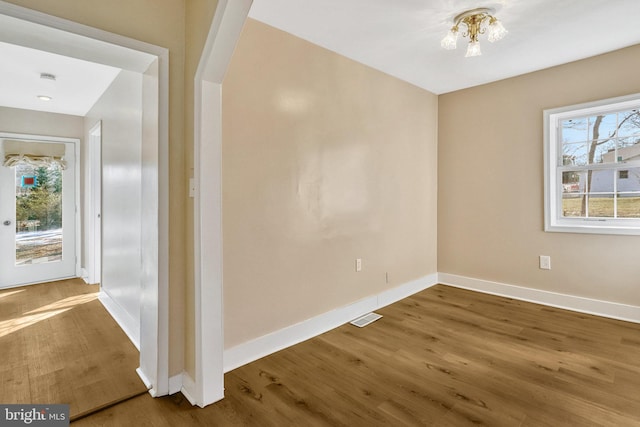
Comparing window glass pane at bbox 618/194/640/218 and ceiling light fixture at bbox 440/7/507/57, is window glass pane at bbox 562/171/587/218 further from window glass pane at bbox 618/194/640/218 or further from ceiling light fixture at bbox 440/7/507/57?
ceiling light fixture at bbox 440/7/507/57

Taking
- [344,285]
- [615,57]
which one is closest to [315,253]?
[344,285]

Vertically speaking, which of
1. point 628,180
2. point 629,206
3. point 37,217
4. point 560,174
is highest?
point 560,174

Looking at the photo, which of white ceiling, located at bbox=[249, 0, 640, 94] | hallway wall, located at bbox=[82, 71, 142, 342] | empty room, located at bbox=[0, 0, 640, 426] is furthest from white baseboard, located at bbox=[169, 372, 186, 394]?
white ceiling, located at bbox=[249, 0, 640, 94]

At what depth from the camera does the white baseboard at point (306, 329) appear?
2.29m

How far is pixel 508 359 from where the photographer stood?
7.76ft

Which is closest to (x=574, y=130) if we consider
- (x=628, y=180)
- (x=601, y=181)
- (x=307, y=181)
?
(x=601, y=181)

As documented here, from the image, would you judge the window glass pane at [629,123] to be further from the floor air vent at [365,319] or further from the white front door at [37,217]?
the white front door at [37,217]

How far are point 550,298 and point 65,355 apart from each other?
4.62 meters

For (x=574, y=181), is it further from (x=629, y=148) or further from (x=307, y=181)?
(x=307, y=181)

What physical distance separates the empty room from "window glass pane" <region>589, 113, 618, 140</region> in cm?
1

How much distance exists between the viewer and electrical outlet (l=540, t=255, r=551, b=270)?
350 cm

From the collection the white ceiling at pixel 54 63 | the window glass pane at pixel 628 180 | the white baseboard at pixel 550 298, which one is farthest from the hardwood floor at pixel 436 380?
the white ceiling at pixel 54 63

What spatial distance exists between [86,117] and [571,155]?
642 centimetres

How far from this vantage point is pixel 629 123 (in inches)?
122
